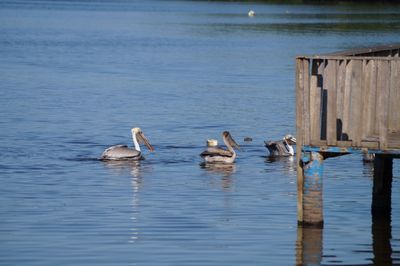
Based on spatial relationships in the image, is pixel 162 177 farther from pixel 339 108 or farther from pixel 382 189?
pixel 339 108

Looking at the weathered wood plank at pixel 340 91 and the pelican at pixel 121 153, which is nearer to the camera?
the weathered wood plank at pixel 340 91

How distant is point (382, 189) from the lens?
50.1ft

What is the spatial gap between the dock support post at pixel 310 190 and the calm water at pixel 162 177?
194 mm

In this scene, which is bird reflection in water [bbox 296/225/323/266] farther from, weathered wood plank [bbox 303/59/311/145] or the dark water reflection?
weathered wood plank [bbox 303/59/311/145]

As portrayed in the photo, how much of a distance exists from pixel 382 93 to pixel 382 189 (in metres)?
2.36

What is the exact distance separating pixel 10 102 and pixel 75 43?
2920 cm

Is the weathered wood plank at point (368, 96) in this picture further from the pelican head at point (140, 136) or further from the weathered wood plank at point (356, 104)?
the pelican head at point (140, 136)

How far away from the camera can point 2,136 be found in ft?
78.7

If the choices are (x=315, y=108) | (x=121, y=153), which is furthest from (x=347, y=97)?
(x=121, y=153)

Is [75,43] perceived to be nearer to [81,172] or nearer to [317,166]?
[81,172]

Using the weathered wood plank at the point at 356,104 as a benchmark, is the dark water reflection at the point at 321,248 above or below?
below

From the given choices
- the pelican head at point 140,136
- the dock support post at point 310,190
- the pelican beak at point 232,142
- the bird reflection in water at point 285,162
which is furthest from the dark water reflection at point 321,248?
the pelican head at point 140,136

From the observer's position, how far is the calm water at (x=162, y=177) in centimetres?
1338

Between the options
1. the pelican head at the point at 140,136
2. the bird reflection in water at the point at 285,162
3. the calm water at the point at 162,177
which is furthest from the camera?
the pelican head at the point at 140,136
